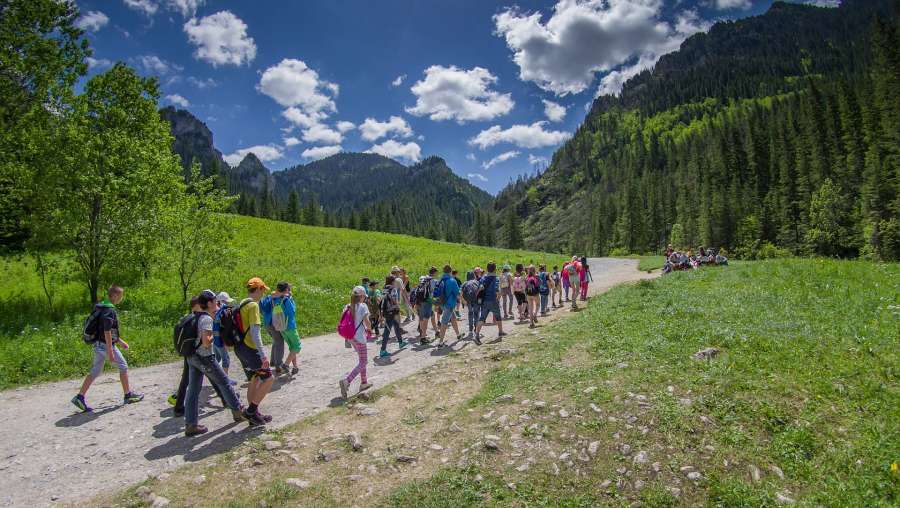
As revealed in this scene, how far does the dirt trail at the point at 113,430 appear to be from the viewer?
6.29 m

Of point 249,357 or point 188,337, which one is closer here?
point 188,337

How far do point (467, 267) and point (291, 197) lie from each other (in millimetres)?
76968

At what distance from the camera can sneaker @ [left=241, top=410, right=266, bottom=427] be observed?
7.89 meters

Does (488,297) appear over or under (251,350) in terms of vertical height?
over

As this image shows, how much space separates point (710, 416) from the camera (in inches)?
255

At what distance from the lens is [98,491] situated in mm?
5898

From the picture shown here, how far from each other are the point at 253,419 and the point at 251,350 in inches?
52.2

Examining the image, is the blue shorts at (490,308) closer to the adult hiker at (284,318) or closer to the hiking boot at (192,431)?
the adult hiker at (284,318)

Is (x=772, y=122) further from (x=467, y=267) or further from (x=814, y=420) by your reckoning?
(x=814, y=420)

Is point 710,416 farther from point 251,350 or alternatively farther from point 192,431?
point 192,431

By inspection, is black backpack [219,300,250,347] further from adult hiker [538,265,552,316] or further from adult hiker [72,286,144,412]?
adult hiker [538,265,552,316]

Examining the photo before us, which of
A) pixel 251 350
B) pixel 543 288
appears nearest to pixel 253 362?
pixel 251 350

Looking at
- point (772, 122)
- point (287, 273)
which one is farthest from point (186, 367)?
point (772, 122)

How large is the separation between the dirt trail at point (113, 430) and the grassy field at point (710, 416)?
12.8 ft
